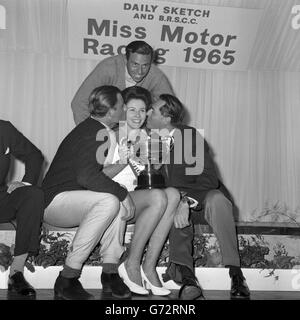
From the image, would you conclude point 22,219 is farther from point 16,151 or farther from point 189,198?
point 189,198

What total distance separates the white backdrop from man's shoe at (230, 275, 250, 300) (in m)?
2.27

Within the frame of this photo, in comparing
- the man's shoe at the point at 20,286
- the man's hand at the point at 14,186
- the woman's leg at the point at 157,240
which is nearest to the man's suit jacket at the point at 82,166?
the man's hand at the point at 14,186

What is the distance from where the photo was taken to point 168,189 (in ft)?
8.16

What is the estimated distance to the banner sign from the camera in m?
4.18

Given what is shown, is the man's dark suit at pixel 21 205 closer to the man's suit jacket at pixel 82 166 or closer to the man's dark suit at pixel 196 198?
the man's suit jacket at pixel 82 166

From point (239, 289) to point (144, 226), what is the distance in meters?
0.53

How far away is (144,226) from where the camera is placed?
94.2 inches

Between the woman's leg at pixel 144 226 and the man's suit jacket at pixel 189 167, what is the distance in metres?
0.28

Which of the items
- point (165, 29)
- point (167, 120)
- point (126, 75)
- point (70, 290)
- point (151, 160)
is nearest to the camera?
point (70, 290)

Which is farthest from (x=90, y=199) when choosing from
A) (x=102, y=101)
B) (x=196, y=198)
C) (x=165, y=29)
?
(x=165, y=29)

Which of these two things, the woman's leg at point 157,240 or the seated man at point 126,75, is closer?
the woman's leg at point 157,240

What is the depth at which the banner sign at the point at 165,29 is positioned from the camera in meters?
4.18

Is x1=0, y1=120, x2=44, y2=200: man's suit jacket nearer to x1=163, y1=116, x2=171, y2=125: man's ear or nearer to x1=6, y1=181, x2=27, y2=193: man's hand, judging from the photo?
x1=6, y1=181, x2=27, y2=193: man's hand
